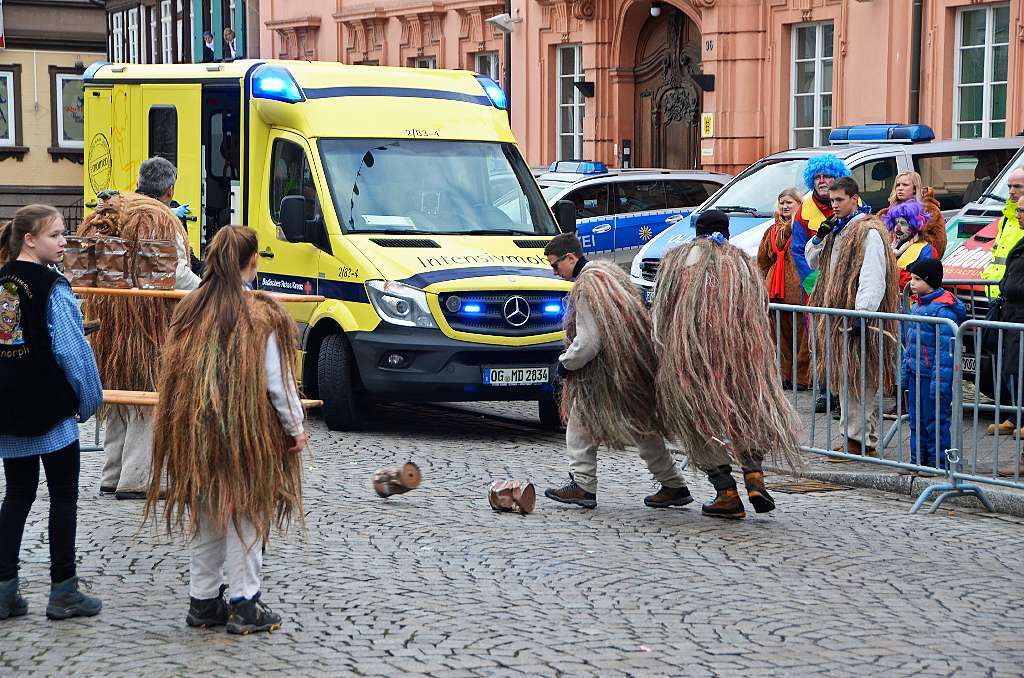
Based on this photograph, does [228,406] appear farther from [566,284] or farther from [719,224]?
[566,284]

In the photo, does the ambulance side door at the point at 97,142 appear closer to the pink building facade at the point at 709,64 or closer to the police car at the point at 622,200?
the police car at the point at 622,200

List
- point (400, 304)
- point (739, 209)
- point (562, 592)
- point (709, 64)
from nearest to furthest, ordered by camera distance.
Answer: point (562, 592) → point (400, 304) → point (739, 209) → point (709, 64)

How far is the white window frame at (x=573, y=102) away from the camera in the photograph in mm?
30484

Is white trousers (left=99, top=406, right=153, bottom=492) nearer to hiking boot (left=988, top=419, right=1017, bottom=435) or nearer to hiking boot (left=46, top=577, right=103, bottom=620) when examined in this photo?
hiking boot (left=46, top=577, right=103, bottom=620)

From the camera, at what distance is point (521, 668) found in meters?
5.93

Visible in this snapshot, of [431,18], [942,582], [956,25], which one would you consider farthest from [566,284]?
[431,18]

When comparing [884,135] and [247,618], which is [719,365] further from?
[884,135]

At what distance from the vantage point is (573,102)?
30.9 metres

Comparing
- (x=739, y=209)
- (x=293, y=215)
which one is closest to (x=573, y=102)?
(x=739, y=209)

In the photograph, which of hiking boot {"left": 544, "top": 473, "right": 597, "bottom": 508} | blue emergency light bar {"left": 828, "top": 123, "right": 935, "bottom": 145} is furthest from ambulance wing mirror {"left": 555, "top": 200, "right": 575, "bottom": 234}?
blue emergency light bar {"left": 828, "top": 123, "right": 935, "bottom": 145}

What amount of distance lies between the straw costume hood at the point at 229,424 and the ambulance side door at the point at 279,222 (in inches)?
217

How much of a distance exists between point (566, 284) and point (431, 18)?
23.6 m

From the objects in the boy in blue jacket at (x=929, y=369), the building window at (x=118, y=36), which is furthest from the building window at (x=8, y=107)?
the boy in blue jacket at (x=929, y=369)

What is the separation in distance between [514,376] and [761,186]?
566cm
